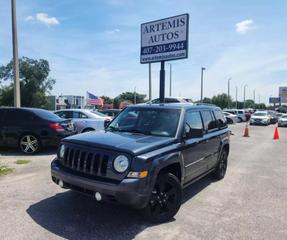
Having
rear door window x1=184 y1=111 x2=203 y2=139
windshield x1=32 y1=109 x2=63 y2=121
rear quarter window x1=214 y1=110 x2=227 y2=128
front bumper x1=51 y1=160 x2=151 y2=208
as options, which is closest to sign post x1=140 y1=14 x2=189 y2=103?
windshield x1=32 y1=109 x2=63 y2=121

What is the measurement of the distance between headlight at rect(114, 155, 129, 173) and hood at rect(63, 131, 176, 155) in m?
0.11

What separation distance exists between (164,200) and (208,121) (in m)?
2.52

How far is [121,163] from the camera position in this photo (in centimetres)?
409

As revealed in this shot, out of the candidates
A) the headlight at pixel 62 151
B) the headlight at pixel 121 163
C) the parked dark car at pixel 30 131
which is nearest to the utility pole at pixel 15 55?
the parked dark car at pixel 30 131

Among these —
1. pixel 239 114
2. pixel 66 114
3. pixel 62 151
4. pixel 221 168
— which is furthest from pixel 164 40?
pixel 239 114

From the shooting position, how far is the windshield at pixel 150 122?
517 centimetres

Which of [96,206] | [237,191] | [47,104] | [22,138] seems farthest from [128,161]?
[47,104]

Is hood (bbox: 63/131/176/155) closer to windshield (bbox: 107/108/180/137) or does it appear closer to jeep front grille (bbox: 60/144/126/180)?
jeep front grille (bbox: 60/144/126/180)

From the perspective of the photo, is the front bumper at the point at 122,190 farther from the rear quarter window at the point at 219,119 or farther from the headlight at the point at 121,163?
the rear quarter window at the point at 219,119

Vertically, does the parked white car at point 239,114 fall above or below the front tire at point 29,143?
below

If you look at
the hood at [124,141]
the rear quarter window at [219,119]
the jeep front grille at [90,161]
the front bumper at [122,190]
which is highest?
the rear quarter window at [219,119]

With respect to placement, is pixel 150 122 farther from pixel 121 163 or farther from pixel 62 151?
pixel 62 151

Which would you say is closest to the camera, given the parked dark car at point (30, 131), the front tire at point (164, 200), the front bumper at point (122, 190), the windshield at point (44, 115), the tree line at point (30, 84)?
the front bumper at point (122, 190)

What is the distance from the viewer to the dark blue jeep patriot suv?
13.3ft
